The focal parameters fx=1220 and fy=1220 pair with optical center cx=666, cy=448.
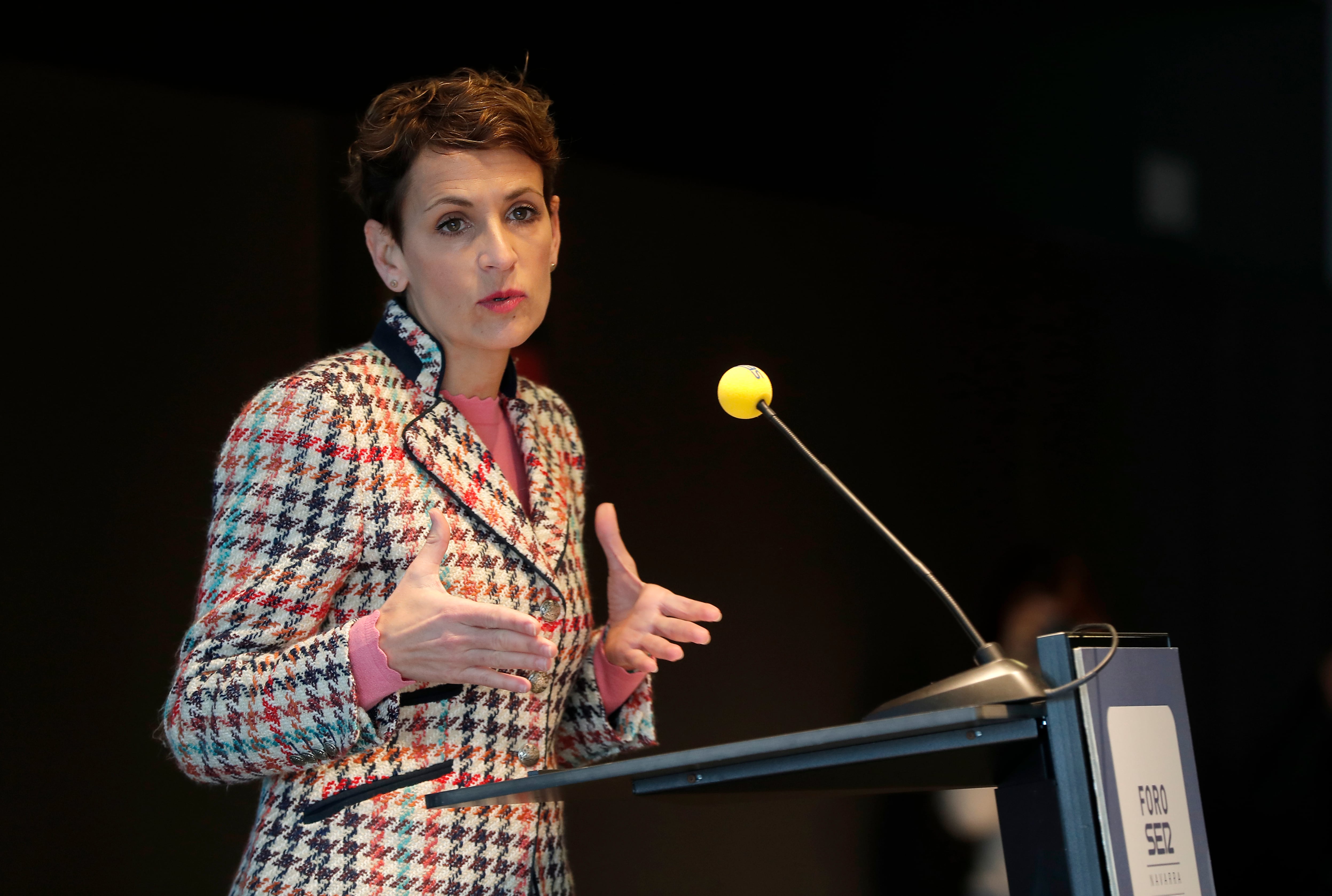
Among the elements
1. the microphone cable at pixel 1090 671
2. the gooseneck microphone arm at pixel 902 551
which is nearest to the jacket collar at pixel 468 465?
the gooseneck microphone arm at pixel 902 551

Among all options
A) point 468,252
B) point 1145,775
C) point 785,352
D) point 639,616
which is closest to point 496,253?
point 468,252

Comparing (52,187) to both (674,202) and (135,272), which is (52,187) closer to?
(135,272)

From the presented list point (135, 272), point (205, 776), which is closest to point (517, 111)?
point (205, 776)

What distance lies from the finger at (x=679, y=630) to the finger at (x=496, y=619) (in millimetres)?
235

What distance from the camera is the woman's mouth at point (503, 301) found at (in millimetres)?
1501

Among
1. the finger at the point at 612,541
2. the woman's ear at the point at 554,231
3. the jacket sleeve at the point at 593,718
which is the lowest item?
the jacket sleeve at the point at 593,718

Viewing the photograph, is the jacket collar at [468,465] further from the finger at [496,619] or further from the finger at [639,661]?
the finger at [496,619]

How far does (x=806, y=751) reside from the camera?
917 mm

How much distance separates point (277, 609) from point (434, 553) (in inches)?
7.9

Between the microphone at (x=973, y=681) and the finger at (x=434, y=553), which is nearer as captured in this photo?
the microphone at (x=973, y=681)

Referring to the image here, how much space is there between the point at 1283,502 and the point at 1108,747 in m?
3.10

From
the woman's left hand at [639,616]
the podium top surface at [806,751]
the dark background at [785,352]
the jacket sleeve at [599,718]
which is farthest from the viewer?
the dark background at [785,352]

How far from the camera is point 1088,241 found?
3.51 meters

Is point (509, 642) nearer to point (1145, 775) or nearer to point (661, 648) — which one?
point (661, 648)
